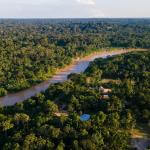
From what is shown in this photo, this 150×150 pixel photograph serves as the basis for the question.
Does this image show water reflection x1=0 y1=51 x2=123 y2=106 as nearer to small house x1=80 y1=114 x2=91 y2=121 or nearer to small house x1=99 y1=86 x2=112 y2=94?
small house x1=99 y1=86 x2=112 y2=94

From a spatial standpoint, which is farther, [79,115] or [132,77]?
[132,77]

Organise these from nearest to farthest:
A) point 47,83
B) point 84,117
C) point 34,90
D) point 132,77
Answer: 1. point 84,117
2. point 34,90
3. point 132,77
4. point 47,83

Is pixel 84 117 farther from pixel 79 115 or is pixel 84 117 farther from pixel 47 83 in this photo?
pixel 47 83

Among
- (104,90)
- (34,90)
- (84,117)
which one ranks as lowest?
(34,90)

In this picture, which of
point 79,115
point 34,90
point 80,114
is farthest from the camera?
point 34,90

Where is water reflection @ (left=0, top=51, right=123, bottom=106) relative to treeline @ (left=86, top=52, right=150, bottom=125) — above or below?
below

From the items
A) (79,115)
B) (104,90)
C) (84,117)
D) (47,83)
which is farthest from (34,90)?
(84,117)

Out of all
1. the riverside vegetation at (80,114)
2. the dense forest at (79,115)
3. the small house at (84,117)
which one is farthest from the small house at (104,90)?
the small house at (84,117)

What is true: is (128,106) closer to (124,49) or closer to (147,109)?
(147,109)

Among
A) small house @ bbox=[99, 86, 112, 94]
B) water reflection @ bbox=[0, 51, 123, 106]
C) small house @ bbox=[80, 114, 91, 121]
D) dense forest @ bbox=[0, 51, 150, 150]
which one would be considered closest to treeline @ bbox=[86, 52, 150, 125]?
dense forest @ bbox=[0, 51, 150, 150]

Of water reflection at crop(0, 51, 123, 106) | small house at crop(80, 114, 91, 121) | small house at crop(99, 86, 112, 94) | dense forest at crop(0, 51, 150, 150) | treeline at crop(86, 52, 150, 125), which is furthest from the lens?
water reflection at crop(0, 51, 123, 106)
